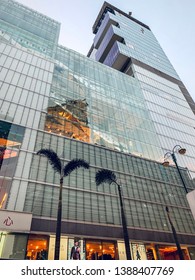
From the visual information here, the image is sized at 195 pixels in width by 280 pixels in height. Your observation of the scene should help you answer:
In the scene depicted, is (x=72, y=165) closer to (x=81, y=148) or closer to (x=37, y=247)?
(x=37, y=247)

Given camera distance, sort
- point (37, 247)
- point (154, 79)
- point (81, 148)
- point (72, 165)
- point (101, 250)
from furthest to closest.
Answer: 1. point (154, 79)
2. point (81, 148)
3. point (101, 250)
4. point (37, 247)
5. point (72, 165)

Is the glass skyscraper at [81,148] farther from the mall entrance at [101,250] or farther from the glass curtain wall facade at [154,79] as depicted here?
the glass curtain wall facade at [154,79]

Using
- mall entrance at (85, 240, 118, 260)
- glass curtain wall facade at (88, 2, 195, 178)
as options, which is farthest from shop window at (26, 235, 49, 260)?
glass curtain wall facade at (88, 2, 195, 178)

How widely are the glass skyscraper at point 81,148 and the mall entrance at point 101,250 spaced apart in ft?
0.32

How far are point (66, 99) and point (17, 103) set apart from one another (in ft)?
29.9

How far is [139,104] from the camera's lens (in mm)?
49719

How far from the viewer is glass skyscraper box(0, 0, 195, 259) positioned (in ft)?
71.8

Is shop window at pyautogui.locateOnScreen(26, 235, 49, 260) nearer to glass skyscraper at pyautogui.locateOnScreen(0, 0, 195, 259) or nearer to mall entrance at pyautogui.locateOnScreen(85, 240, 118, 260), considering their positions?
glass skyscraper at pyautogui.locateOnScreen(0, 0, 195, 259)

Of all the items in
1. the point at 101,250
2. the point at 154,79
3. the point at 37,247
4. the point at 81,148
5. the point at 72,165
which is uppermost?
the point at 154,79

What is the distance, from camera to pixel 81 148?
3045 centimetres

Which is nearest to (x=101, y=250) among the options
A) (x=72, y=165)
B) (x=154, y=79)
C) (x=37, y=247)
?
(x=37, y=247)

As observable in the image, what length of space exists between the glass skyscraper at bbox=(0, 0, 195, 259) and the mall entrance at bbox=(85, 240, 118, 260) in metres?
0.10

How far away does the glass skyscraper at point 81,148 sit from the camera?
861 inches

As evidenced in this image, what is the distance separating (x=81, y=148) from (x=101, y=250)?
13.7m
